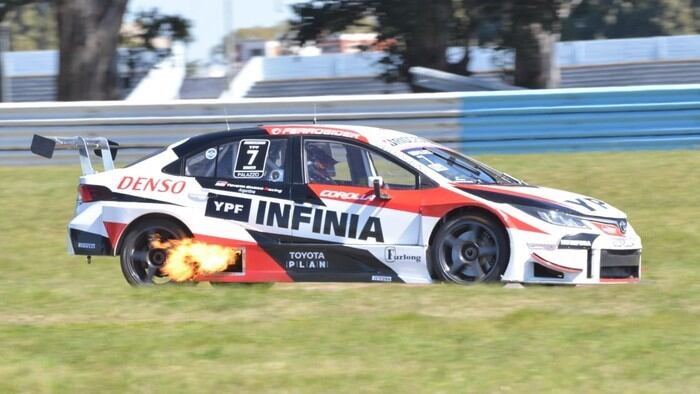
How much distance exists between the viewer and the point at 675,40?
124 feet

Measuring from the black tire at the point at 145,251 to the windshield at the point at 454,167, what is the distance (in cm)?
194

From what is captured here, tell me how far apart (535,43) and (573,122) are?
5.81 metres

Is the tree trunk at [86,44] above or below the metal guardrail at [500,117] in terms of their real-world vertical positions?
above

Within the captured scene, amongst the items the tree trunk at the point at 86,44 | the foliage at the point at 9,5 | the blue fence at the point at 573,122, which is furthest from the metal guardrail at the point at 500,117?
the foliage at the point at 9,5

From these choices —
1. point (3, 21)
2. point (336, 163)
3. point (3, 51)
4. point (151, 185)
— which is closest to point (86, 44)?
point (3, 21)

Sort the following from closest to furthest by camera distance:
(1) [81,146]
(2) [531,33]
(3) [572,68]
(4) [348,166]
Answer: (4) [348,166]
(1) [81,146]
(2) [531,33]
(3) [572,68]

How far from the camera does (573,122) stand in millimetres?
15773

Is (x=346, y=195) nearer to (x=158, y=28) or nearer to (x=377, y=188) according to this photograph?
(x=377, y=188)

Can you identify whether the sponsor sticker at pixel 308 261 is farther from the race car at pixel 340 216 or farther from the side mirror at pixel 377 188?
the side mirror at pixel 377 188

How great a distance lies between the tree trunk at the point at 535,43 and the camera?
2039 centimetres

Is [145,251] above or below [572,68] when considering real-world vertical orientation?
below

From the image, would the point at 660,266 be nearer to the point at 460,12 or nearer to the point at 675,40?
the point at 460,12

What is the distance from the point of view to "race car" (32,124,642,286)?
8.59m

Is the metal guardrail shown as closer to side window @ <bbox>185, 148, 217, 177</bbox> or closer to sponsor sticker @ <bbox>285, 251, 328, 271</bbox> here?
side window @ <bbox>185, 148, 217, 177</bbox>
